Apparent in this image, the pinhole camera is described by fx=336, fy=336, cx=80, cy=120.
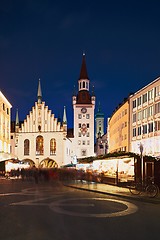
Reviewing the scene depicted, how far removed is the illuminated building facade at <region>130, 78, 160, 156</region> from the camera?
48.0 metres

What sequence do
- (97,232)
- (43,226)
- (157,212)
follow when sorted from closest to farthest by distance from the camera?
(97,232) → (43,226) → (157,212)

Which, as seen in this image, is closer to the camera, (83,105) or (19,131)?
(19,131)

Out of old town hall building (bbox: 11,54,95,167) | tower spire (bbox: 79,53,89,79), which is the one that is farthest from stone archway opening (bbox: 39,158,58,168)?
tower spire (bbox: 79,53,89,79)

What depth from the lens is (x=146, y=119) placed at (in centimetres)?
5191

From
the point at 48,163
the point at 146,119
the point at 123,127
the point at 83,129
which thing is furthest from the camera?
the point at 83,129

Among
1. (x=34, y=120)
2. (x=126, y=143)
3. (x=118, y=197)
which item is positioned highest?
(x=34, y=120)

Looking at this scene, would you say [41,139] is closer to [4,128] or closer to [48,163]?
[48,163]

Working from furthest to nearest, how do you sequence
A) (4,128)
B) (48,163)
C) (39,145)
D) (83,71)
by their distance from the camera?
(83,71), (48,163), (39,145), (4,128)

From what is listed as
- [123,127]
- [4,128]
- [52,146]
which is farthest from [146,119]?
[52,146]

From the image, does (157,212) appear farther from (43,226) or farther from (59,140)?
(59,140)

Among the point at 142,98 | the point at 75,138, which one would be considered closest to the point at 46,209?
the point at 142,98

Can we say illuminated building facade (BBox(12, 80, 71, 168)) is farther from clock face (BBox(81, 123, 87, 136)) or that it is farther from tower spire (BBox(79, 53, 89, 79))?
tower spire (BBox(79, 53, 89, 79))

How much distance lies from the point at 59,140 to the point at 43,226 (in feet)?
243

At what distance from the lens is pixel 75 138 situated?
90.9 m
